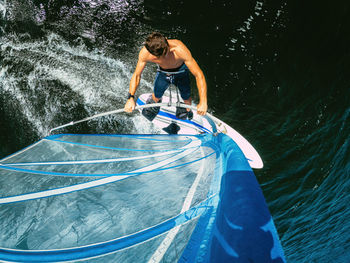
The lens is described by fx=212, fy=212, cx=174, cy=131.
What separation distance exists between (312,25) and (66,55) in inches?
204

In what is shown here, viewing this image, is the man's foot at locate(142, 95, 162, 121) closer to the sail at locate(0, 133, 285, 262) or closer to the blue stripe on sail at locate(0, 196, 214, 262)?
the sail at locate(0, 133, 285, 262)

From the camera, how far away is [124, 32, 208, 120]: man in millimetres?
2479

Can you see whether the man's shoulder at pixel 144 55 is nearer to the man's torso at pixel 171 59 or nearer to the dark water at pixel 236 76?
the man's torso at pixel 171 59

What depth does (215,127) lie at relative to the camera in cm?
389

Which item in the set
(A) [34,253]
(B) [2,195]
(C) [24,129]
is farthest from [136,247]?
(C) [24,129]

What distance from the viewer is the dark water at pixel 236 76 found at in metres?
3.97

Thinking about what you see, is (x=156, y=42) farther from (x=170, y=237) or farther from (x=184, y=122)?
(x=184, y=122)

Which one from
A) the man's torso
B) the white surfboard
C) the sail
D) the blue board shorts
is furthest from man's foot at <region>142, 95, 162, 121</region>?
the sail

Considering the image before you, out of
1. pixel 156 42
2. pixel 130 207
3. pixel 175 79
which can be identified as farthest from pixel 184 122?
pixel 130 207

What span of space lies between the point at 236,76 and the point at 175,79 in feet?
4.88

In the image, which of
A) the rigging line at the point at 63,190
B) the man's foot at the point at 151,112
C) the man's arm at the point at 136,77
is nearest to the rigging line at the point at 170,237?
the rigging line at the point at 63,190

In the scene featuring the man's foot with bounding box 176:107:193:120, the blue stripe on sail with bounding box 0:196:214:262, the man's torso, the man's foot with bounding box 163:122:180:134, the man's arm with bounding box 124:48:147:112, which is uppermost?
the man's torso

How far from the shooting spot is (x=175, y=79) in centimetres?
344

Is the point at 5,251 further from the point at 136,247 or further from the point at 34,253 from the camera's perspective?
the point at 136,247
